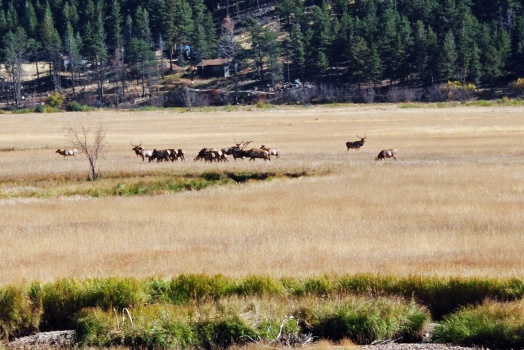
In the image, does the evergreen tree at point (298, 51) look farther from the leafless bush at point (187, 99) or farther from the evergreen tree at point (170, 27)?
the evergreen tree at point (170, 27)

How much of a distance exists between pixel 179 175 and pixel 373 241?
54.1 ft

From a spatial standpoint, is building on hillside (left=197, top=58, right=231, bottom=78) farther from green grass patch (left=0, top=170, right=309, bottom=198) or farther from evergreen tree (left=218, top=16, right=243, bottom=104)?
green grass patch (left=0, top=170, right=309, bottom=198)

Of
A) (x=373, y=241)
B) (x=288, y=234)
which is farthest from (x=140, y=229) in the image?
(x=373, y=241)

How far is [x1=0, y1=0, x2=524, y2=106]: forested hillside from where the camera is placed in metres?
109

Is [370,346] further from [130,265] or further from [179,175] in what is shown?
[179,175]

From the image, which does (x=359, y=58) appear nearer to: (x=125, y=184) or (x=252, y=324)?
(x=125, y=184)

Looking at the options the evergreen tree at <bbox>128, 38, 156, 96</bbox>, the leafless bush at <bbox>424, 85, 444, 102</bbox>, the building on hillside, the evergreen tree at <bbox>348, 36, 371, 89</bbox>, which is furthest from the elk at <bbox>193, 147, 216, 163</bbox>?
the building on hillside

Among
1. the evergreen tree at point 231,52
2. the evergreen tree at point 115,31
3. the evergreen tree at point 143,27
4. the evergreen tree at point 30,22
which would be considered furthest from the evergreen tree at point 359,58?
the evergreen tree at point 30,22

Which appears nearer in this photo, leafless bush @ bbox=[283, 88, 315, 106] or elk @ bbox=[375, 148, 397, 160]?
elk @ bbox=[375, 148, 397, 160]

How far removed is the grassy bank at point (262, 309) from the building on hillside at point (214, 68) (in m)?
113

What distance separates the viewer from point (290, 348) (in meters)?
11.9

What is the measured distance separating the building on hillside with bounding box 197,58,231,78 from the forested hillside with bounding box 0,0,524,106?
14.2 inches

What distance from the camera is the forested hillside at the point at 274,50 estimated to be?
109 meters

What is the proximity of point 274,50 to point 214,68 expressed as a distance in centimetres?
1169
